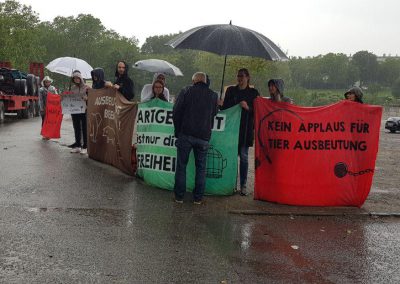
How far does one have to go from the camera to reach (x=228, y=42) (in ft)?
21.9

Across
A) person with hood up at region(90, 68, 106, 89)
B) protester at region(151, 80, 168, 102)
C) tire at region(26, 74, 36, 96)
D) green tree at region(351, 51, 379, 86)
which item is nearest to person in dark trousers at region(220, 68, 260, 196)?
protester at region(151, 80, 168, 102)

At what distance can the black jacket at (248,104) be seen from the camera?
7.18 m

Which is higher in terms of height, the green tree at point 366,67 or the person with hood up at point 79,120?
the green tree at point 366,67

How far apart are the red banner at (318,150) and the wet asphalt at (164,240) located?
50 centimetres

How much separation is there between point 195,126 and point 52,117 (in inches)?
314

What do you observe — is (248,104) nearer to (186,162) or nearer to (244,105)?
(244,105)

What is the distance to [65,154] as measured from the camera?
34.7 ft

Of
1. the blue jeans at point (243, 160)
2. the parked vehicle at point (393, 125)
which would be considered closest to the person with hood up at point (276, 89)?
the blue jeans at point (243, 160)

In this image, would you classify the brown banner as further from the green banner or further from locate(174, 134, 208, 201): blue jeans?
locate(174, 134, 208, 201): blue jeans

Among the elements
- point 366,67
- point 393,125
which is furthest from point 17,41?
point 366,67

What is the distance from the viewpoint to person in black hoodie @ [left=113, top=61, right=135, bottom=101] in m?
9.23

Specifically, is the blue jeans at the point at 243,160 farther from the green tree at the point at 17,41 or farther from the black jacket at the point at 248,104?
the green tree at the point at 17,41

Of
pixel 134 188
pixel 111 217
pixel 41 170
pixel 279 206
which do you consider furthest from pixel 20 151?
pixel 279 206

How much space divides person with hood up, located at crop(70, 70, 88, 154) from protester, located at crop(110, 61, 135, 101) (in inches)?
65.2
